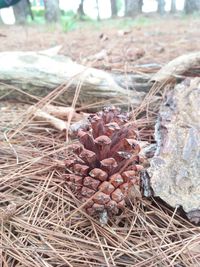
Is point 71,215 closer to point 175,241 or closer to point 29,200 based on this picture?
point 29,200

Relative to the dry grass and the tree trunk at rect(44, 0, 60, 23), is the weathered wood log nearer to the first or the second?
the dry grass

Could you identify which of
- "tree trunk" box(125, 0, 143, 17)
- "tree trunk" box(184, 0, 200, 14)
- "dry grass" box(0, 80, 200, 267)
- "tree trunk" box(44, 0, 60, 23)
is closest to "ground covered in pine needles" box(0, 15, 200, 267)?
"dry grass" box(0, 80, 200, 267)

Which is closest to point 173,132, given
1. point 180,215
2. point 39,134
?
point 180,215

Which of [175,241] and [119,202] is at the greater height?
[119,202]

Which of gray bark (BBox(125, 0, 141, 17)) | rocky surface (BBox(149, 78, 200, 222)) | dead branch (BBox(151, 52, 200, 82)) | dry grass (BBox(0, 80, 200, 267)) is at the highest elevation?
dead branch (BBox(151, 52, 200, 82))

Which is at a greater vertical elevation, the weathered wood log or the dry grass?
the weathered wood log

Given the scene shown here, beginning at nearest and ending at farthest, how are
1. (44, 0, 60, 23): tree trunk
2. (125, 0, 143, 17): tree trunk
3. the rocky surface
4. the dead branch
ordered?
the rocky surface
the dead branch
(44, 0, 60, 23): tree trunk
(125, 0, 143, 17): tree trunk

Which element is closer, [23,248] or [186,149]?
[23,248]

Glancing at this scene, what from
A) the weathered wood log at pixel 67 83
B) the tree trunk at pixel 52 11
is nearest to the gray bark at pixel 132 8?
the tree trunk at pixel 52 11

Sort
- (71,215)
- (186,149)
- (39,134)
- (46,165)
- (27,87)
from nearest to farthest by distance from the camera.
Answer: (71,215) → (186,149) → (46,165) → (39,134) → (27,87)
